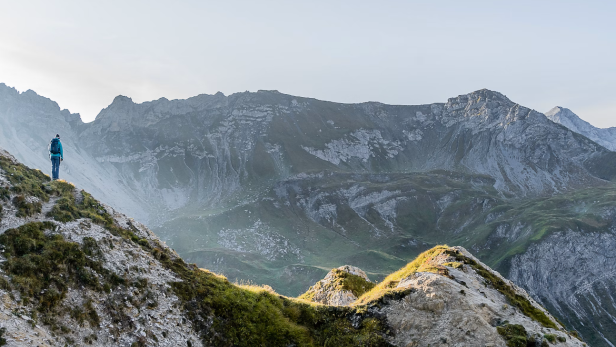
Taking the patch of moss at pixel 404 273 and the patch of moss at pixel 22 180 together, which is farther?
the patch of moss at pixel 404 273

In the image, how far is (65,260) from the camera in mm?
16484

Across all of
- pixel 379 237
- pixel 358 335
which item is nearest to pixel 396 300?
pixel 358 335

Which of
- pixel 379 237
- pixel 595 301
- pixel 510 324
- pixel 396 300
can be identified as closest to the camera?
pixel 510 324

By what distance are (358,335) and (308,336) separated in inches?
95.9

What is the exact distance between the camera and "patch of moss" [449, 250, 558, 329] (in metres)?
22.0

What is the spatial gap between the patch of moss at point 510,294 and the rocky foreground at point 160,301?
5.0 inches

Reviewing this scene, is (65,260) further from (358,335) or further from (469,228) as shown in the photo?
(469,228)

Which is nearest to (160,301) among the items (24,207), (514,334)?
(24,207)

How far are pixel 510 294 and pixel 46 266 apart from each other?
23.4m

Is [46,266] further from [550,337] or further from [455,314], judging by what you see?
[550,337]

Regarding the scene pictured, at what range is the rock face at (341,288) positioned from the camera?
2861cm

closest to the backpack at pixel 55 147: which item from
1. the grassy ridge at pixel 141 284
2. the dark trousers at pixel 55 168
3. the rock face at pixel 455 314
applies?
the dark trousers at pixel 55 168

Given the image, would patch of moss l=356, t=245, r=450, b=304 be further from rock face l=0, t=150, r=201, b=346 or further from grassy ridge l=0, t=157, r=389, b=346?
rock face l=0, t=150, r=201, b=346

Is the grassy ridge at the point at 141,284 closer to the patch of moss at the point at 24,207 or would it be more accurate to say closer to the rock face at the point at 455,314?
the patch of moss at the point at 24,207
